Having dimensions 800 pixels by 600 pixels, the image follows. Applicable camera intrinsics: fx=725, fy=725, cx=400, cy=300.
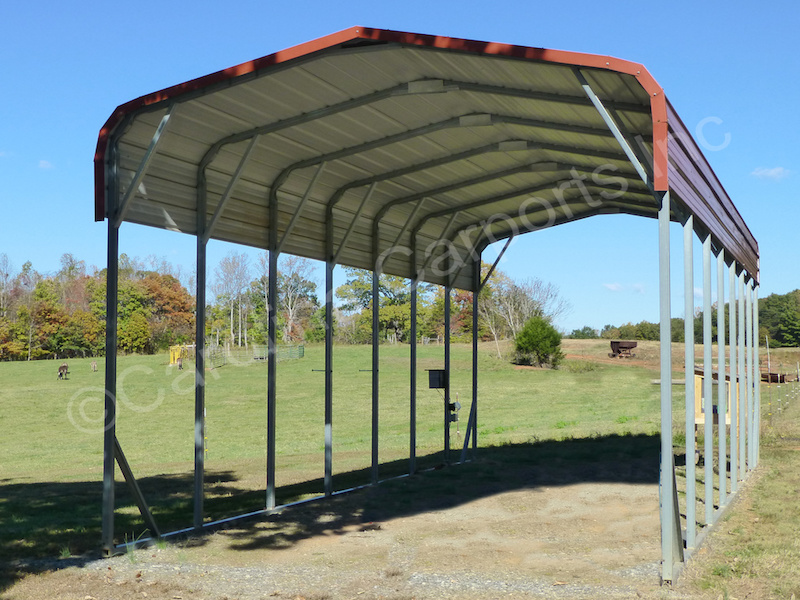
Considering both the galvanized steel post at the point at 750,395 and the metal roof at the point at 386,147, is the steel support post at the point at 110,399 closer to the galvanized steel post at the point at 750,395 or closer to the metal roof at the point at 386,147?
the metal roof at the point at 386,147

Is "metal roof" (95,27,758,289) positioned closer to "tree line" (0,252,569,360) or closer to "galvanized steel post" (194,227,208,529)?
"galvanized steel post" (194,227,208,529)

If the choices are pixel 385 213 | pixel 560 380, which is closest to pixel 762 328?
pixel 560 380

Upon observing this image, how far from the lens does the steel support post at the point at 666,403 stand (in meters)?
5.63

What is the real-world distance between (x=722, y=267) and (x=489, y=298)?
1539 inches

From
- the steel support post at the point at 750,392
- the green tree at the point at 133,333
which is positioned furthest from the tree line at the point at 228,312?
the steel support post at the point at 750,392

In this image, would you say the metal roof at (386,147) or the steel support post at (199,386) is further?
the steel support post at (199,386)

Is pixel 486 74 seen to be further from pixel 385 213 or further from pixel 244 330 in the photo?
pixel 244 330

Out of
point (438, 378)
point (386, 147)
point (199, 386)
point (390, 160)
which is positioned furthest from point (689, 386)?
point (438, 378)

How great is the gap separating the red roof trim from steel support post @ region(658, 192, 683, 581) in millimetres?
380

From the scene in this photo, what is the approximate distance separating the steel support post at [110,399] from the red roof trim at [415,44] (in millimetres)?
421

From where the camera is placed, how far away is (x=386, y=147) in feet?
31.3

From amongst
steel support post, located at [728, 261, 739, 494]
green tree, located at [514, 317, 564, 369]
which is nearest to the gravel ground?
steel support post, located at [728, 261, 739, 494]

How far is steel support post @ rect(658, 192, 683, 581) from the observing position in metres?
5.63

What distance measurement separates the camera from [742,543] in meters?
7.17
